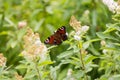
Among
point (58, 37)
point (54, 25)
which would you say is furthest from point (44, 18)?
point (58, 37)

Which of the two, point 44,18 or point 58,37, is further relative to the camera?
point 44,18

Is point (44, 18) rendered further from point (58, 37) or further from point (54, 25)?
point (58, 37)

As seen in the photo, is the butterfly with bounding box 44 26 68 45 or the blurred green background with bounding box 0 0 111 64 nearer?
the butterfly with bounding box 44 26 68 45

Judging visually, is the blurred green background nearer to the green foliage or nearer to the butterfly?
the green foliage

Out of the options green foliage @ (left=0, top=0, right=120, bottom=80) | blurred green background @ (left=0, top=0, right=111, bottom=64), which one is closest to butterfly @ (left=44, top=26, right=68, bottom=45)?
green foliage @ (left=0, top=0, right=120, bottom=80)

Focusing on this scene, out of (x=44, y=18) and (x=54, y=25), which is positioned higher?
(x=44, y=18)

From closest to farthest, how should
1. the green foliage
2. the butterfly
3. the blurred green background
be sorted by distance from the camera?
the butterfly, the green foliage, the blurred green background

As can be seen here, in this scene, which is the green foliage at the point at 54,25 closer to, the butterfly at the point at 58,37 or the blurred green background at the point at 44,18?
the blurred green background at the point at 44,18

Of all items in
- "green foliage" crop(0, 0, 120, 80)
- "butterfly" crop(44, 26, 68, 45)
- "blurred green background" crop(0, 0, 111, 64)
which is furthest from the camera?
"blurred green background" crop(0, 0, 111, 64)

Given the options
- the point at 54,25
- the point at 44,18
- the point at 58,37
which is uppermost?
the point at 44,18

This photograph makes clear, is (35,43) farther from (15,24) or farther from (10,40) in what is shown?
(15,24)

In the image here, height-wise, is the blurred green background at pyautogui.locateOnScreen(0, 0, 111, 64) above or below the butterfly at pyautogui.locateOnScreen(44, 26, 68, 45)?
above
